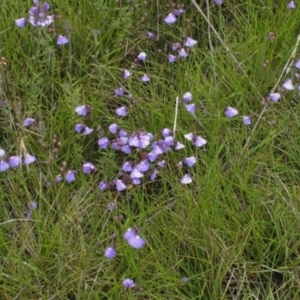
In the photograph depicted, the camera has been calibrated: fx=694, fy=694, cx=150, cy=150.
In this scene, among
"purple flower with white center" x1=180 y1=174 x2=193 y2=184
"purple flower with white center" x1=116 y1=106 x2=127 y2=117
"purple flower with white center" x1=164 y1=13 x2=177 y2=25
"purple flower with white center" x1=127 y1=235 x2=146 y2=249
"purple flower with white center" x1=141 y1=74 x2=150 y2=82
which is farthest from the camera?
"purple flower with white center" x1=164 y1=13 x2=177 y2=25

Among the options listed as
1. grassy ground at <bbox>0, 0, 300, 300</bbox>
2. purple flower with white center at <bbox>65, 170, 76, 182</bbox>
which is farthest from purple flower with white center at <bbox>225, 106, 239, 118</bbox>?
purple flower with white center at <bbox>65, 170, 76, 182</bbox>

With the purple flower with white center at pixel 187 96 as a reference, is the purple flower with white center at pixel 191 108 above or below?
below

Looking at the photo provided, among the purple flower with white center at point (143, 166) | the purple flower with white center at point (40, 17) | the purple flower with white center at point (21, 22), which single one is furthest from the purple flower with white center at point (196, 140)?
the purple flower with white center at point (21, 22)

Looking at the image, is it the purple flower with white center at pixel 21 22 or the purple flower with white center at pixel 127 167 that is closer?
the purple flower with white center at pixel 127 167

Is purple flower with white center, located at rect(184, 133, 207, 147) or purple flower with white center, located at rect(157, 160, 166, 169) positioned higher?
purple flower with white center, located at rect(184, 133, 207, 147)

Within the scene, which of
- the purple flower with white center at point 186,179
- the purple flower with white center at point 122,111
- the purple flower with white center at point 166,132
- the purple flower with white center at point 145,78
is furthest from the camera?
the purple flower with white center at point 145,78

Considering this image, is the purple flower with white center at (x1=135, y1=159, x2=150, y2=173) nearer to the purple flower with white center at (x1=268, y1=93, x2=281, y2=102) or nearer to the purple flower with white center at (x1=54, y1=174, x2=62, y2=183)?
the purple flower with white center at (x1=54, y1=174, x2=62, y2=183)

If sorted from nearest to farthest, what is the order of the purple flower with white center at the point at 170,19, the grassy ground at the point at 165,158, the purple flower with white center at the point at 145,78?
1. the grassy ground at the point at 165,158
2. the purple flower with white center at the point at 145,78
3. the purple flower with white center at the point at 170,19

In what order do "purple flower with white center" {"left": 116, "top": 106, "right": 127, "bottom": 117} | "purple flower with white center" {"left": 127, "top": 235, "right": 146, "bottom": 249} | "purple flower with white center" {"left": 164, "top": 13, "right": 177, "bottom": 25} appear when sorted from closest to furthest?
"purple flower with white center" {"left": 127, "top": 235, "right": 146, "bottom": 249} → "purple flower with white center" {"left": 116, "top": 106, "right": 127, "bottom": 117} → "purple flower with white center" {"left": 164, "top": 13, "right": 177, "bottom": 25}

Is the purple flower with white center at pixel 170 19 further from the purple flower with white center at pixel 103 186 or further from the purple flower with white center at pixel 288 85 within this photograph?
the purple flower with white center at pixel 103 186
